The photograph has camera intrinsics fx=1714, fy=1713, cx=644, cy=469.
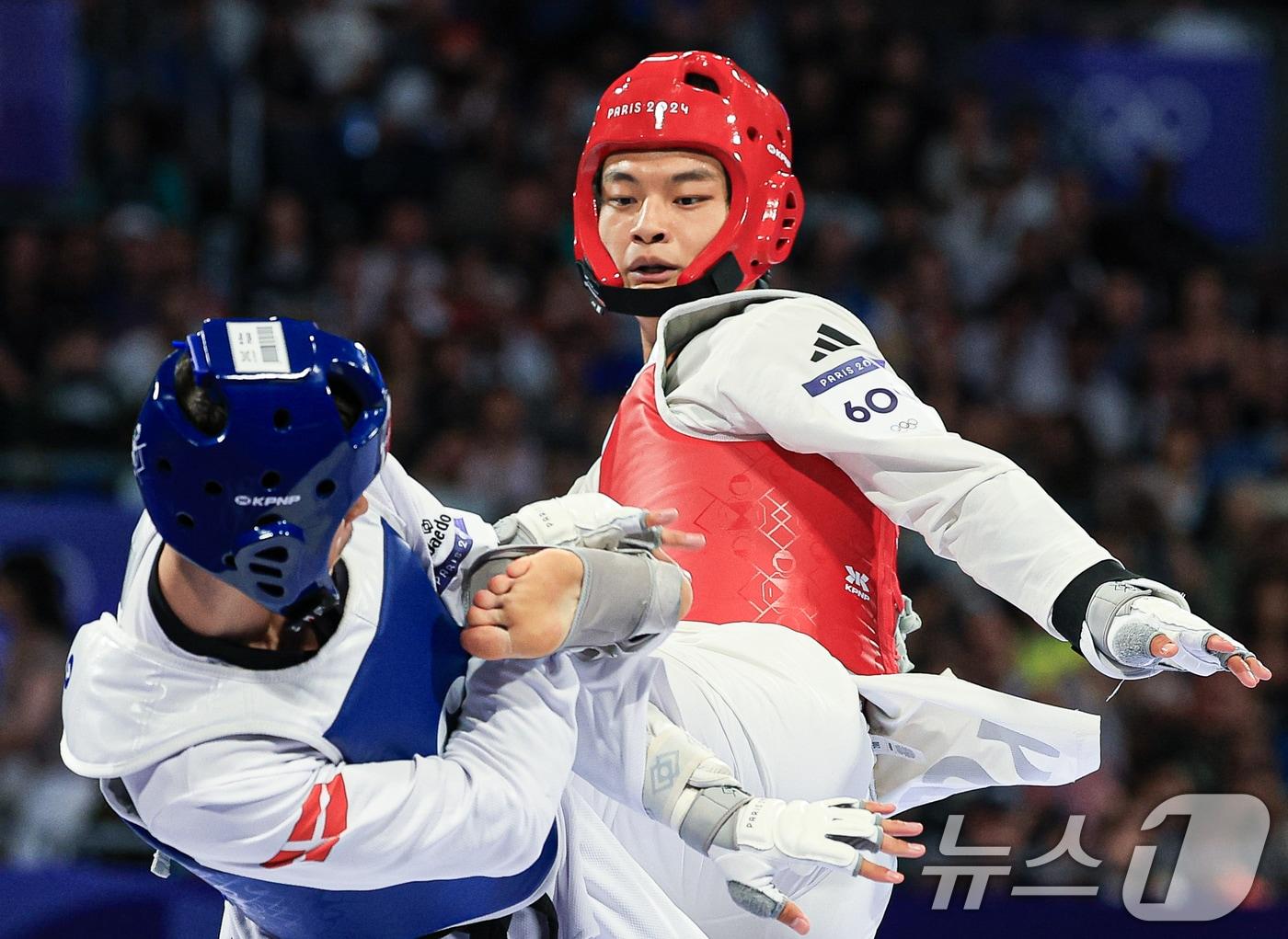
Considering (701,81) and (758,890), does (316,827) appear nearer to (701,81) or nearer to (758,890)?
(758,890)

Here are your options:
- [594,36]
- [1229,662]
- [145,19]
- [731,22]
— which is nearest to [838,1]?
[731,22]

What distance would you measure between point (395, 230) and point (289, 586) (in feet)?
21.4

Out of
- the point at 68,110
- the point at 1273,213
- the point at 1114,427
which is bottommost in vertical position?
the point at 1114,427

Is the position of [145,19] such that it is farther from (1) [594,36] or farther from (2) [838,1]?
(2) [838,1]

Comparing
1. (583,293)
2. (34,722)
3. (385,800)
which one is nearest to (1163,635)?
(385,800)

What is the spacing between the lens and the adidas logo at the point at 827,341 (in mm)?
3502

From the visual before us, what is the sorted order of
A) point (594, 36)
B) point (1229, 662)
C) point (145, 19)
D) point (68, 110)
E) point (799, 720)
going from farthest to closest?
point (594, 36) → point (145, 19) → point (68, 110) → point (799, 720) → point (1229, 662)

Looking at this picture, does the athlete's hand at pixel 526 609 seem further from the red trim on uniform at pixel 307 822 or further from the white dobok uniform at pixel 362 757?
the red trim on uniform at pixel 307 822

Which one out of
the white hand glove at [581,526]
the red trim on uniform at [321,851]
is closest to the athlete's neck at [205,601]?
the red trim on uniform at [321,851]

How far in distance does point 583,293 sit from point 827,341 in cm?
545

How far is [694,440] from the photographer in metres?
3.59

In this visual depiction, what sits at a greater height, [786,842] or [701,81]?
[701,81]

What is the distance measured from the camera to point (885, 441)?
3391 mm

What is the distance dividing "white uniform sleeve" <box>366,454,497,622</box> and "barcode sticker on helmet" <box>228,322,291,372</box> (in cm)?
49
